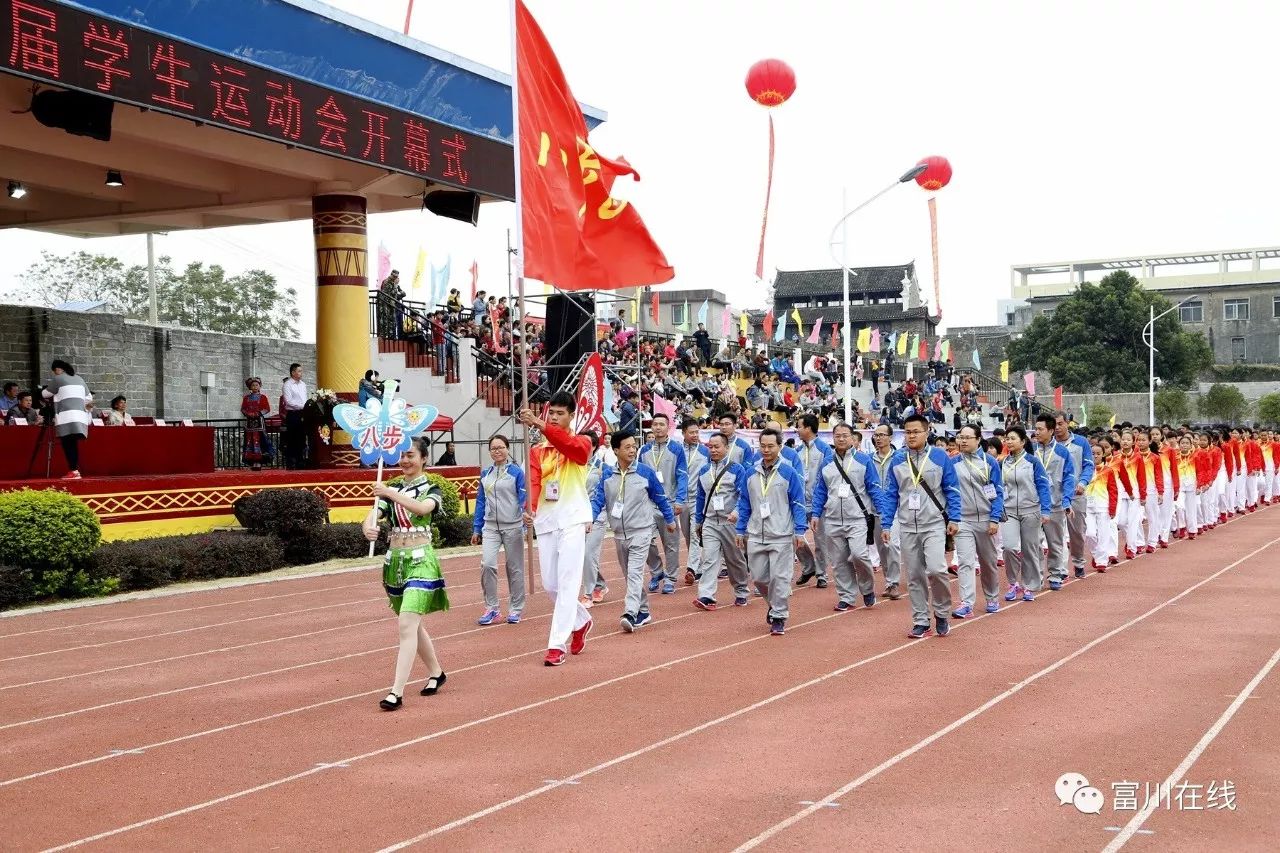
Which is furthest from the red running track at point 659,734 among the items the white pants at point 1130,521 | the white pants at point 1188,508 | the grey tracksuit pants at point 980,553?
the white pants at point 1188,508

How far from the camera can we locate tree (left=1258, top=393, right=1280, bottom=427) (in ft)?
195

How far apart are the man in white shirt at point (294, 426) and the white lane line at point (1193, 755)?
1497 cm

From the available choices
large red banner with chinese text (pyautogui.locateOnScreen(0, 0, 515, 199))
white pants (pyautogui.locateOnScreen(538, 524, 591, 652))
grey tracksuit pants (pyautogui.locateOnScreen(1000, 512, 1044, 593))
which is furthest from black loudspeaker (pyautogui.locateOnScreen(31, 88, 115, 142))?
grey tracksuit pants (pyautogui.locateOnScreen(1000, 512, 1044, 593))

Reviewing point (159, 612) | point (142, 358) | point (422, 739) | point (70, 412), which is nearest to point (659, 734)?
point (422, 739)

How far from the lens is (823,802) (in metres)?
6.02

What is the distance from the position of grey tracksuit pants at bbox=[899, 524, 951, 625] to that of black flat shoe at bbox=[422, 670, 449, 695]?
13.1 feet

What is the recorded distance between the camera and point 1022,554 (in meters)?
13.8

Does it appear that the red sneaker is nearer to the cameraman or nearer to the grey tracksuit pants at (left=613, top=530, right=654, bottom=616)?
the grey tracksuit pants at (left=613, top=530, right=654, bottom=616)

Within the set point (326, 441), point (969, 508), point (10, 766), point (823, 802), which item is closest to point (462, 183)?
point (326, 441)

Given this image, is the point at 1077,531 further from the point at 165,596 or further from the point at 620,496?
the point at 165,596

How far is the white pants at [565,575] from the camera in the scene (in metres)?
9.80

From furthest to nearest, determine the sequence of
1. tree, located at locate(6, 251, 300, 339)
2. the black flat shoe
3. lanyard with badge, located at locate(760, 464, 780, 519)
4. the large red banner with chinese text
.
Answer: tree, located at locate(6, 251, 300, 339)
the large red banner with chinese text
lanyard with badge, located at locate(760, 464, 780, 519)
the black flat shoe

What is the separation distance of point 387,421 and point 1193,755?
6201 millimetres

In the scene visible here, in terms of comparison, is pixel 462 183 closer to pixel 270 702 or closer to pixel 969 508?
pixel 969 508
